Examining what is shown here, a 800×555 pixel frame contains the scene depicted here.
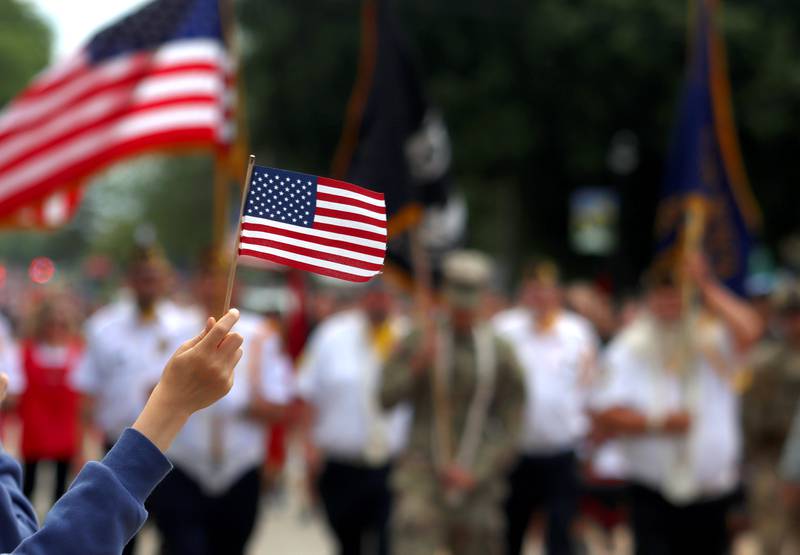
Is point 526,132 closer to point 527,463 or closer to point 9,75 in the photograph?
point 527,463

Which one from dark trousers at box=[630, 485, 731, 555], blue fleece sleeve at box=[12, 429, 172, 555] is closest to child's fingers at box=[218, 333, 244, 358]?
blue fleece sleeve at box=[12, 429, 172, 555]

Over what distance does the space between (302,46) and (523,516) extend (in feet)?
76.0

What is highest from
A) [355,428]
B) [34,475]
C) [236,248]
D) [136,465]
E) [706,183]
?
[706,183]

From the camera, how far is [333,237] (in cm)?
313

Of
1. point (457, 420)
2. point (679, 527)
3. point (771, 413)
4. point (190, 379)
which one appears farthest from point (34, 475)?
point (190, 379)

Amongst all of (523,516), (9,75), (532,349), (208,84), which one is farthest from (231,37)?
(9,75)

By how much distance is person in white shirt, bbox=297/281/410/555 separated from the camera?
943 cm

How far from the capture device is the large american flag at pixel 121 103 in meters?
7.24

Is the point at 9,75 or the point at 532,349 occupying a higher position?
the point at 9,75

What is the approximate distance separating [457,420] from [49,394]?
3969 millimetres

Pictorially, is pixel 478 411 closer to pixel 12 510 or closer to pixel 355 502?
pixel 355 502

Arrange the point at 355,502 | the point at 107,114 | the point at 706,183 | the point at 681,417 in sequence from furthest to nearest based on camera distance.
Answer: the point at 355,502
the point at 706,183
the point at 681,417
the point at 107,114

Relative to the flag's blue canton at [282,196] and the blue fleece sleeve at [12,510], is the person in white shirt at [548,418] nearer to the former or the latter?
the flag's blue canton at [282,196]

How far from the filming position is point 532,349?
10.2m
